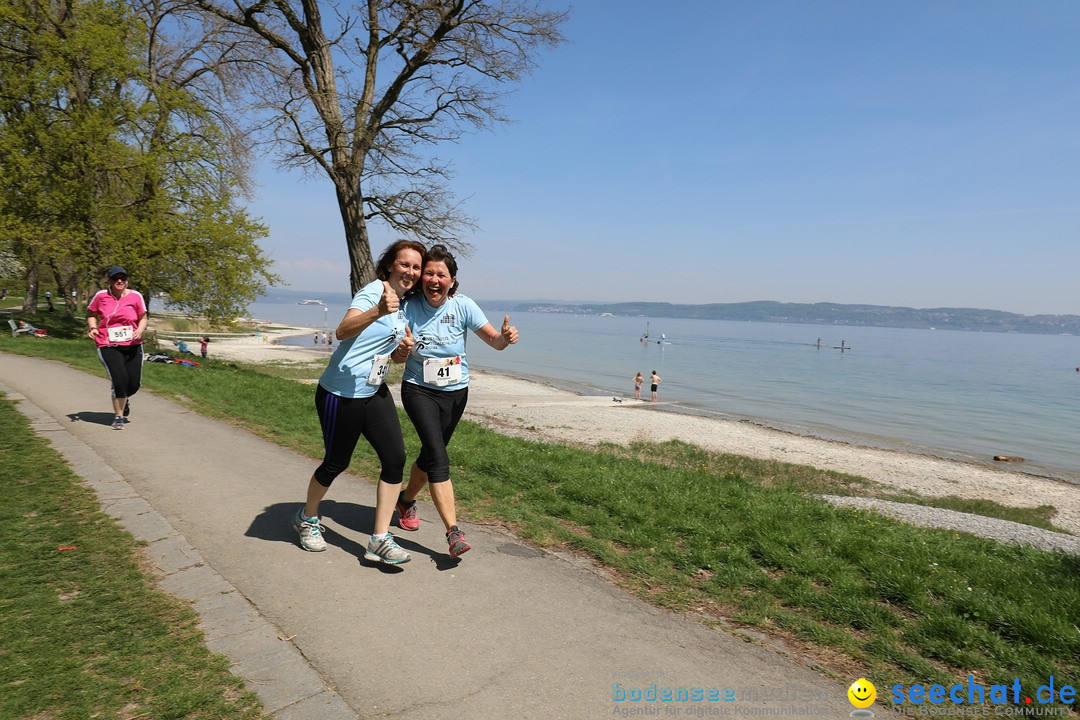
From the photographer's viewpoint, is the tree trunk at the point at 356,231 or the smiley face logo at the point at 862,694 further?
the tree trunk at the point at 356,231

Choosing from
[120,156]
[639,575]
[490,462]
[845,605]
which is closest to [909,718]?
[845,605]

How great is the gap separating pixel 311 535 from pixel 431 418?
1177 mm

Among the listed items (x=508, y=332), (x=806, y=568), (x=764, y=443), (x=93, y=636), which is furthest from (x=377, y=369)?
(x=764, y=443)

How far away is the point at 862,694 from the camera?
9.44ft

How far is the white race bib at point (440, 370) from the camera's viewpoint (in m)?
4.22

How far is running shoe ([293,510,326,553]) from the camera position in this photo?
4270mm

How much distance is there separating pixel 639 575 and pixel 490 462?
3035mm

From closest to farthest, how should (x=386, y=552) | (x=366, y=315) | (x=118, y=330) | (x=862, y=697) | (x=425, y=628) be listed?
(x=862, y=697), (x=425, y=628), (x=366, y=315), (x=386, y=552), (x=118, y=330)

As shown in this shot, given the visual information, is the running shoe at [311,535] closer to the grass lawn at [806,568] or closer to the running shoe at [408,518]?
the running shoe at [408,518]

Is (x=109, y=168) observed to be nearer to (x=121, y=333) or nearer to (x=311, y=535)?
(x=121, y=333)

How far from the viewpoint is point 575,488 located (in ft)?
19.4

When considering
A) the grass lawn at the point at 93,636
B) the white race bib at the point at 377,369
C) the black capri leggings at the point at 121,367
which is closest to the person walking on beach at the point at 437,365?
the white race bib at the point at 377,369

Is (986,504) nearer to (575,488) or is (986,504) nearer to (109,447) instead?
(575,488)

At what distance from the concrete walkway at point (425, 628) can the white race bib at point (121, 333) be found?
2761 millimetres
